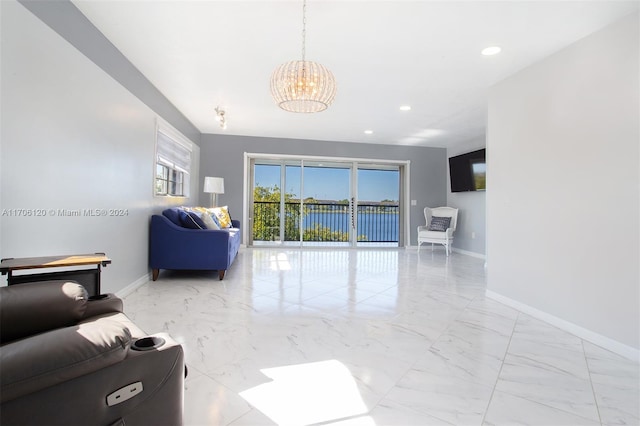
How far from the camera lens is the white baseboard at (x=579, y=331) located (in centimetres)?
197

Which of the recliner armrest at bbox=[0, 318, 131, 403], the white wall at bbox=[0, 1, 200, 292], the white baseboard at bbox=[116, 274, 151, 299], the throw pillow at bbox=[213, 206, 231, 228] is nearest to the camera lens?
the recliner armrest at bbox=[0, 318, 131, 403]

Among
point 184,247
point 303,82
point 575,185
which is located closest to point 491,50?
point 575,185

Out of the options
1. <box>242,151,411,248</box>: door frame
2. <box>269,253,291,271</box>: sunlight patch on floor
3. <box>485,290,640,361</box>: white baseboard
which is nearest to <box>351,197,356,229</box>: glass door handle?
<box>242,151,411,248</box>: door frame

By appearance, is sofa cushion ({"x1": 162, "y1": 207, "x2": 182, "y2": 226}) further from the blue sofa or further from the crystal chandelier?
the crystal chandelier

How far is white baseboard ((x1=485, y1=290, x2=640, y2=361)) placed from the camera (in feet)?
6.46

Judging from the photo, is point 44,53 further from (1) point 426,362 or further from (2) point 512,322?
(2) point 512,322

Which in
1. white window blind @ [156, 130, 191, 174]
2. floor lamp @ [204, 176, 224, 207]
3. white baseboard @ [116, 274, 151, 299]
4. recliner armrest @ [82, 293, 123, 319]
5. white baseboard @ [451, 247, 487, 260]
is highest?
white window blind @ [156, 130, 191, 174]

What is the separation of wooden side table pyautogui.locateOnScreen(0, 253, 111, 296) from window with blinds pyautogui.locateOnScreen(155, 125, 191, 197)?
243 cm

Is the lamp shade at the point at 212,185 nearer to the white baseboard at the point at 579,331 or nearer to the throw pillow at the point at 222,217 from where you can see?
the throw pillow at the point at 222,217

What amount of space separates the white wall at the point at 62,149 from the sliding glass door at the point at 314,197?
3591mm

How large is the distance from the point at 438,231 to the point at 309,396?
5.52 metres

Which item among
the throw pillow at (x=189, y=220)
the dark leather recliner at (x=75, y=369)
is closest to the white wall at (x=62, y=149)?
the throw pillow at (x=189, y=220)

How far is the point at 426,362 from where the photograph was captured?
1.82 m

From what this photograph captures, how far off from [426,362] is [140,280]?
309cm
